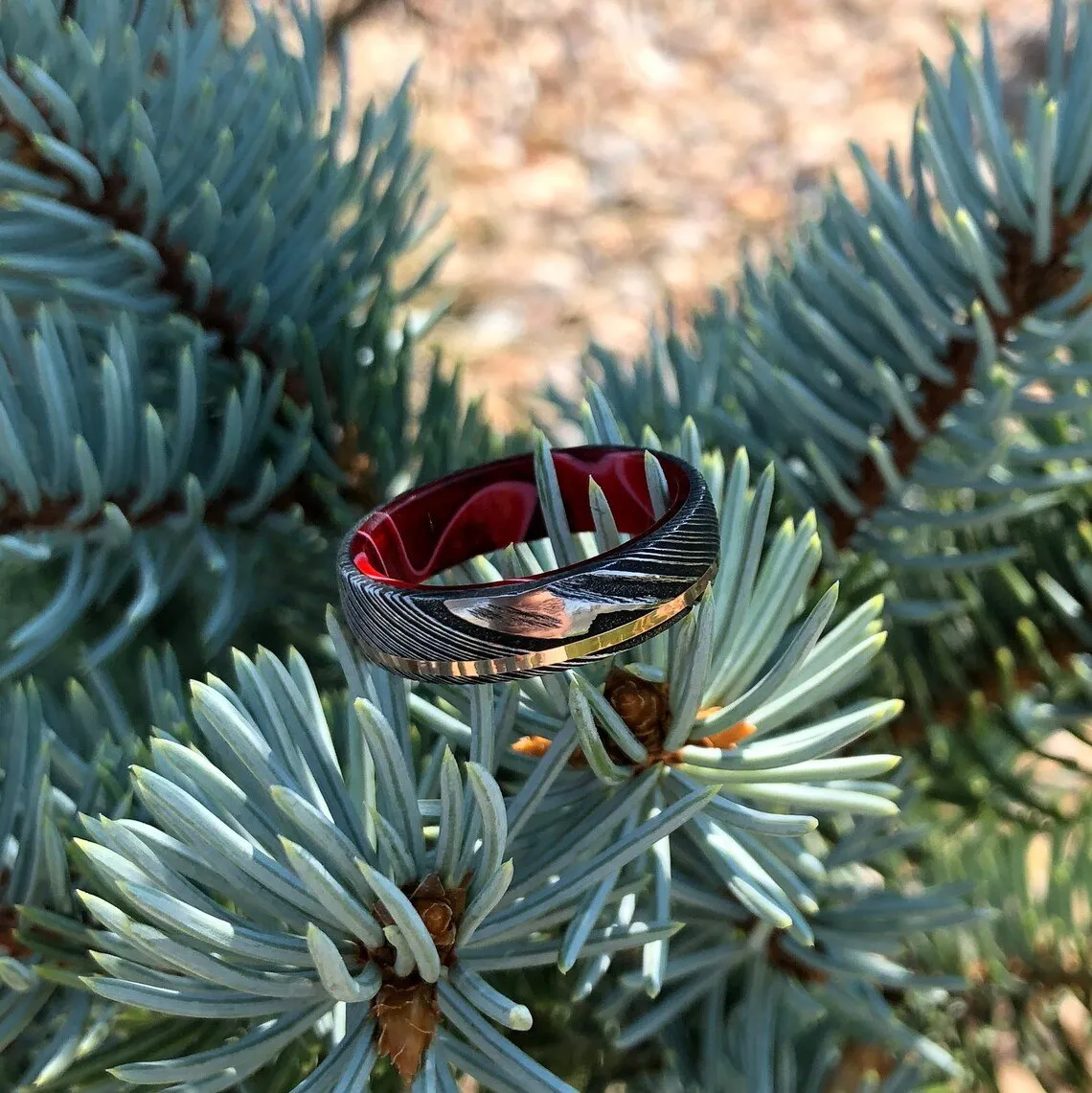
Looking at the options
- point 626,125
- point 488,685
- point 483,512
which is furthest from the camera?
point 626,125

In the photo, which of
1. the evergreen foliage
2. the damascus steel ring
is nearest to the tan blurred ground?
the evergreen foliage

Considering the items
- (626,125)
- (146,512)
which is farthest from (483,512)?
(626,125)

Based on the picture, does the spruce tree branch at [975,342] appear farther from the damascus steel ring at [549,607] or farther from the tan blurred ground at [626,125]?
the tan blurred ground at [626,125]

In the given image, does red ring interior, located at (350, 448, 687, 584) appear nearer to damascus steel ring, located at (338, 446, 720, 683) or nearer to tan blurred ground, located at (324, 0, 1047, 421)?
damascus steel ring, located at (338, 446, 720, 683)

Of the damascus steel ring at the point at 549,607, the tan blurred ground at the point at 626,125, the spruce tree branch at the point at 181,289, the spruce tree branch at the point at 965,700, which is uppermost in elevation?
the tan blurred ground at the point at 626,125

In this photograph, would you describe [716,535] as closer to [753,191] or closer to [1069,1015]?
[1069,1015]

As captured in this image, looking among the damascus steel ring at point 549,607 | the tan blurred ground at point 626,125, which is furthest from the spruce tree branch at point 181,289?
the tan blurred ground at point 626,125

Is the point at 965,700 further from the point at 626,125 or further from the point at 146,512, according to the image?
the point at 626,125
